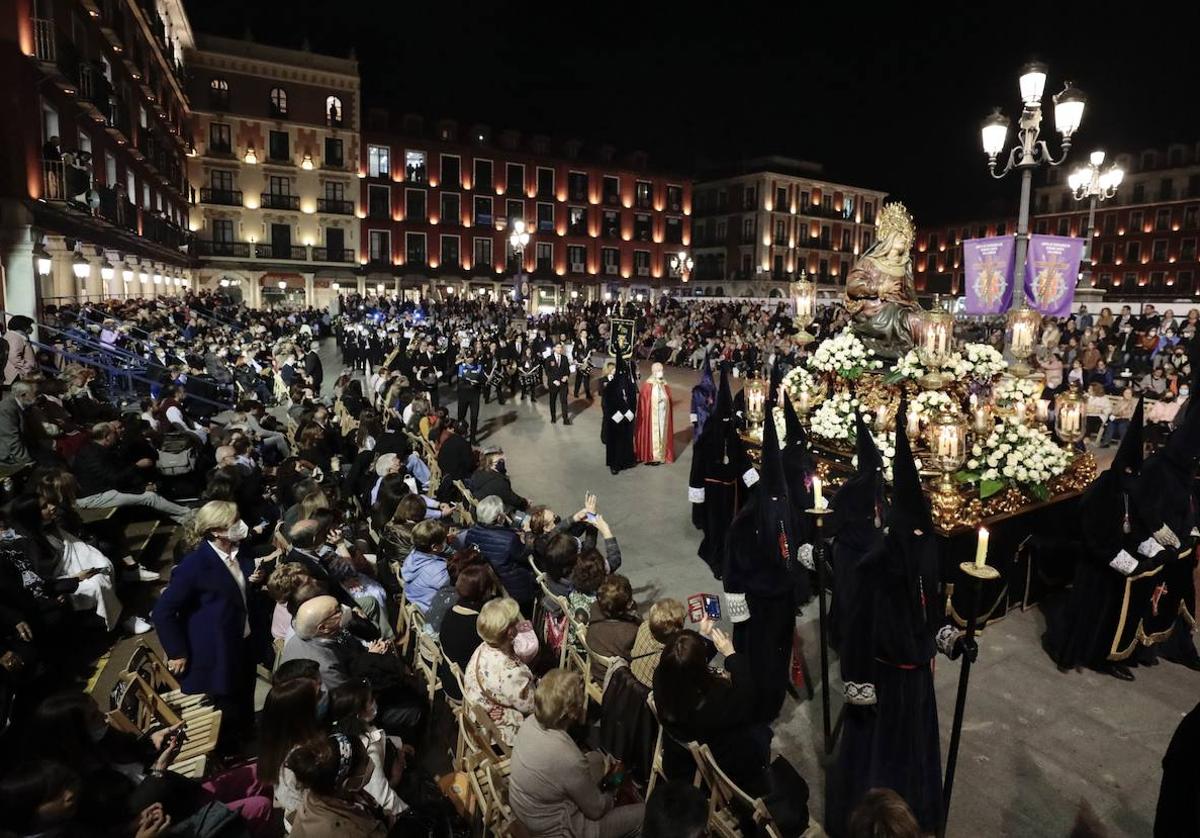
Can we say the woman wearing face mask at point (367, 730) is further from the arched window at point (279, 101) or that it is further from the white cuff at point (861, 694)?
the arched window at point (279, 101)

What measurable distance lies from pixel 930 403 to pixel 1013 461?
2.92ft

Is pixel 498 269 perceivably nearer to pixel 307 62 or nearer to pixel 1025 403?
pixel 307 62

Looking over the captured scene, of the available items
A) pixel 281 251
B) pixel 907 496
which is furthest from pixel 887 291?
pixel 281 251

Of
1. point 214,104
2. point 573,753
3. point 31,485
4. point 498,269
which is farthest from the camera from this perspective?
point 498,269

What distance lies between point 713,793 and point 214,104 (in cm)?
4947

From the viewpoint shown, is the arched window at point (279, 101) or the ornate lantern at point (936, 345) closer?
the ornate lantern at point (936, 345)

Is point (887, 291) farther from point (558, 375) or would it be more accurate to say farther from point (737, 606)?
point (558, 375)

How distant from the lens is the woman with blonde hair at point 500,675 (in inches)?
148

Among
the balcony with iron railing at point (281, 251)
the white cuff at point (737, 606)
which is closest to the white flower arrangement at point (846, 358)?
the white cuff at point (737, 606)

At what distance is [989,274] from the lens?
9914 mm

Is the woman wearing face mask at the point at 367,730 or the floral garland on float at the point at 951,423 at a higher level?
the floral garland on float at the point at 951,423

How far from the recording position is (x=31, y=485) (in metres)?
5.48

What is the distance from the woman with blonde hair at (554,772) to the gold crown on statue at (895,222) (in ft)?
23.4

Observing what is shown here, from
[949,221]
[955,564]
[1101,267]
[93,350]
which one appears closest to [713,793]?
[955,564]
